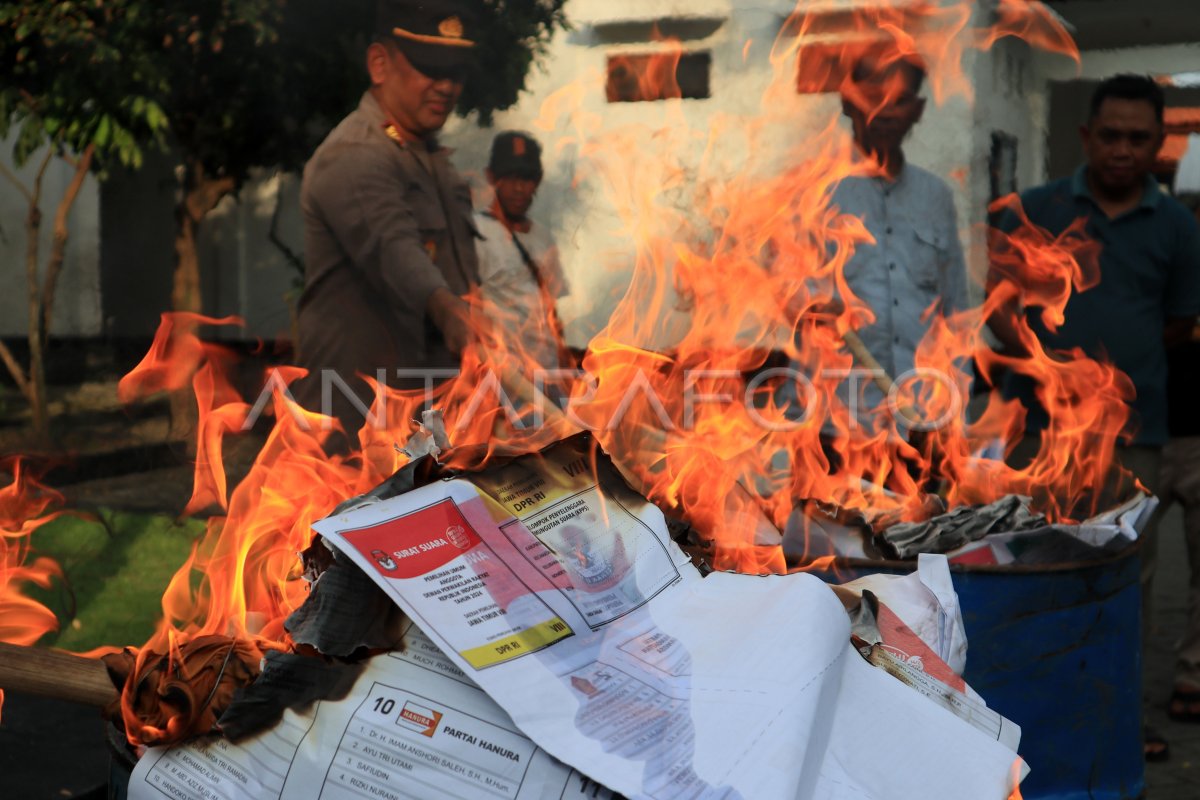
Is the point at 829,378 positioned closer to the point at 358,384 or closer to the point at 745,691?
the point at 358,384

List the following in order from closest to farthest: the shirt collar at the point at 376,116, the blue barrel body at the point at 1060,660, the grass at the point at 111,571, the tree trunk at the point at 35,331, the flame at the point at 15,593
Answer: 1. the flame at the point at 15,593
2. the blue barrel body at the point at 1060,660
3. the shirt collar at the point at 376,116
4. the grass at the point at 111,571
5. the tree trunk at the point at 35,331

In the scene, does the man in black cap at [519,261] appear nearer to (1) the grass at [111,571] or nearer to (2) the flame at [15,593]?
(1) the grass at [111,571]

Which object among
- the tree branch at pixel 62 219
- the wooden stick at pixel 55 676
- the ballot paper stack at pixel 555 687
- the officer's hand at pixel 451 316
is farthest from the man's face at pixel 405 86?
the tree branch at pixel 62 219

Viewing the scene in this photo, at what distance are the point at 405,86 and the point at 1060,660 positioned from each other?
218 cm

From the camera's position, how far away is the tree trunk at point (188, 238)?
26.9 ft

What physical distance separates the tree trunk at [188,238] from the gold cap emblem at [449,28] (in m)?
5.15

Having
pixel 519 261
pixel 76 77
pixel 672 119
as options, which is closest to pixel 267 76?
pixel 76 77

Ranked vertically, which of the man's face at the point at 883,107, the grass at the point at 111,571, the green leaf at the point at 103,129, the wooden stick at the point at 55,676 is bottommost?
the grass at the point at 111,571

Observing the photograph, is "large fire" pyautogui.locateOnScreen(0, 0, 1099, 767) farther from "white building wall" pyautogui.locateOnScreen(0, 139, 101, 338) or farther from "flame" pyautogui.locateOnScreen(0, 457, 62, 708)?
"white building wall" pyautogui.locateOnScreen(0, 139, 101, 338)

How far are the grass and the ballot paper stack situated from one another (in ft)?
9.20

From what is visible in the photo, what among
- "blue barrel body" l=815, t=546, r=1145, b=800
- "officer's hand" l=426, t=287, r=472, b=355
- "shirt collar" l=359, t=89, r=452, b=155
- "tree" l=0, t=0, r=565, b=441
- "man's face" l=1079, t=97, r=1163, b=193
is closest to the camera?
"blue barrel body" l=815, t=546, r=1145, b=800

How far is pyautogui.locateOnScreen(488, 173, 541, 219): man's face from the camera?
15.1ft

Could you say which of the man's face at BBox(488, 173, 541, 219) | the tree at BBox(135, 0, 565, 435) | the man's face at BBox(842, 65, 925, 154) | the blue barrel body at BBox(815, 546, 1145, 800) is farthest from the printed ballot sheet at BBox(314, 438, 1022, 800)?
the tree at BBox(135, 0, 565, 435)

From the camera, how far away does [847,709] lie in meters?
1.41
